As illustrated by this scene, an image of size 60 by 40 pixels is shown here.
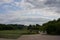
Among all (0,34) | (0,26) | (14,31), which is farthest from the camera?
(14,31)

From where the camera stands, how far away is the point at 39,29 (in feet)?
130

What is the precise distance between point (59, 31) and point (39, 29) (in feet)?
53.6

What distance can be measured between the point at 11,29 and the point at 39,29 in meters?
17.2

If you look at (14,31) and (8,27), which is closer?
(8,27)

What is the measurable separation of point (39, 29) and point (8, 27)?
17664 millimetres

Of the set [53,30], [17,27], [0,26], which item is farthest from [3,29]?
[53,30]

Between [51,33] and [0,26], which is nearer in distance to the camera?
[0,26]

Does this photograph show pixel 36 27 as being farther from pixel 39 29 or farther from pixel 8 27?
pixel 8 27

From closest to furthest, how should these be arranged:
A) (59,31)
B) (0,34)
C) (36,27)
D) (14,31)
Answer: (0,34) → (59,31) → (14,31) → (36,27)

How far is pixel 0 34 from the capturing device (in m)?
20.0

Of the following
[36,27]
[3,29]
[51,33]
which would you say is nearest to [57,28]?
[51,33]

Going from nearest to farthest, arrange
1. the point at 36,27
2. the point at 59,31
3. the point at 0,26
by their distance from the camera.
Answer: the point at 0,26
the point at 59,31
the point at 36,27

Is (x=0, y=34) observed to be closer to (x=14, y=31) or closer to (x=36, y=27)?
(x=14, y=31)

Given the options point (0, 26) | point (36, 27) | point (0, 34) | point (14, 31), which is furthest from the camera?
point (36, 27)
